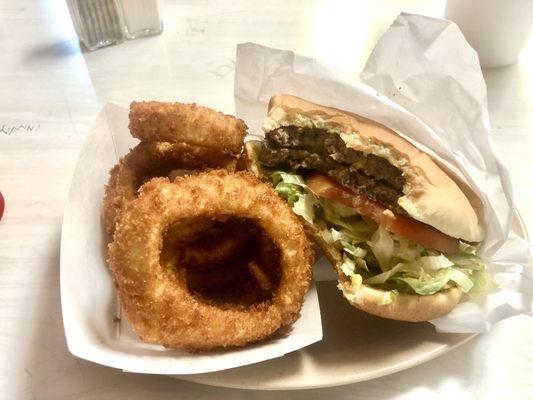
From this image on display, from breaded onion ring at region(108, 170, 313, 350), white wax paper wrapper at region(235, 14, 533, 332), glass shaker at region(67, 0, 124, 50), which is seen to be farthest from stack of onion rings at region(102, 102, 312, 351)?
glass shaker at region(67, 0, 124, 50)

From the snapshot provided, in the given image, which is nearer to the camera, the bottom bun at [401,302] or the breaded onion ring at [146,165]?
the bottom bun at [401,302]

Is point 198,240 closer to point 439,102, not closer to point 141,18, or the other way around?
point 439,102

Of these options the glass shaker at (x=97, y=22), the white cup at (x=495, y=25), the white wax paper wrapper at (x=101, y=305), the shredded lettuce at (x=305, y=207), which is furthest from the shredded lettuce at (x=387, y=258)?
the glass shaker at (x=97, y=22)

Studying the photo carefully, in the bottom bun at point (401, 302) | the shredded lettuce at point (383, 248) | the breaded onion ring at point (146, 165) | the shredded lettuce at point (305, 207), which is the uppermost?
the breaded onion ring at point (146, 165)

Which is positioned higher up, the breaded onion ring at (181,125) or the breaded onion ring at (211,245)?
the breaded onion ring at (181,125)

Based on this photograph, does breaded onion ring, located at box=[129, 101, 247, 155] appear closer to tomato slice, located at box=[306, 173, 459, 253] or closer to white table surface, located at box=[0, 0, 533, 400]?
tomato slice, located at box=[306, 173, 459, 253]

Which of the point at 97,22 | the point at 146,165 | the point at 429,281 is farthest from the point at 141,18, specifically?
the point at 429,281

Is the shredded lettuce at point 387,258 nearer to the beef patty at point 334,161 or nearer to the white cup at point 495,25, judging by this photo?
the beef patty at point 334,161
